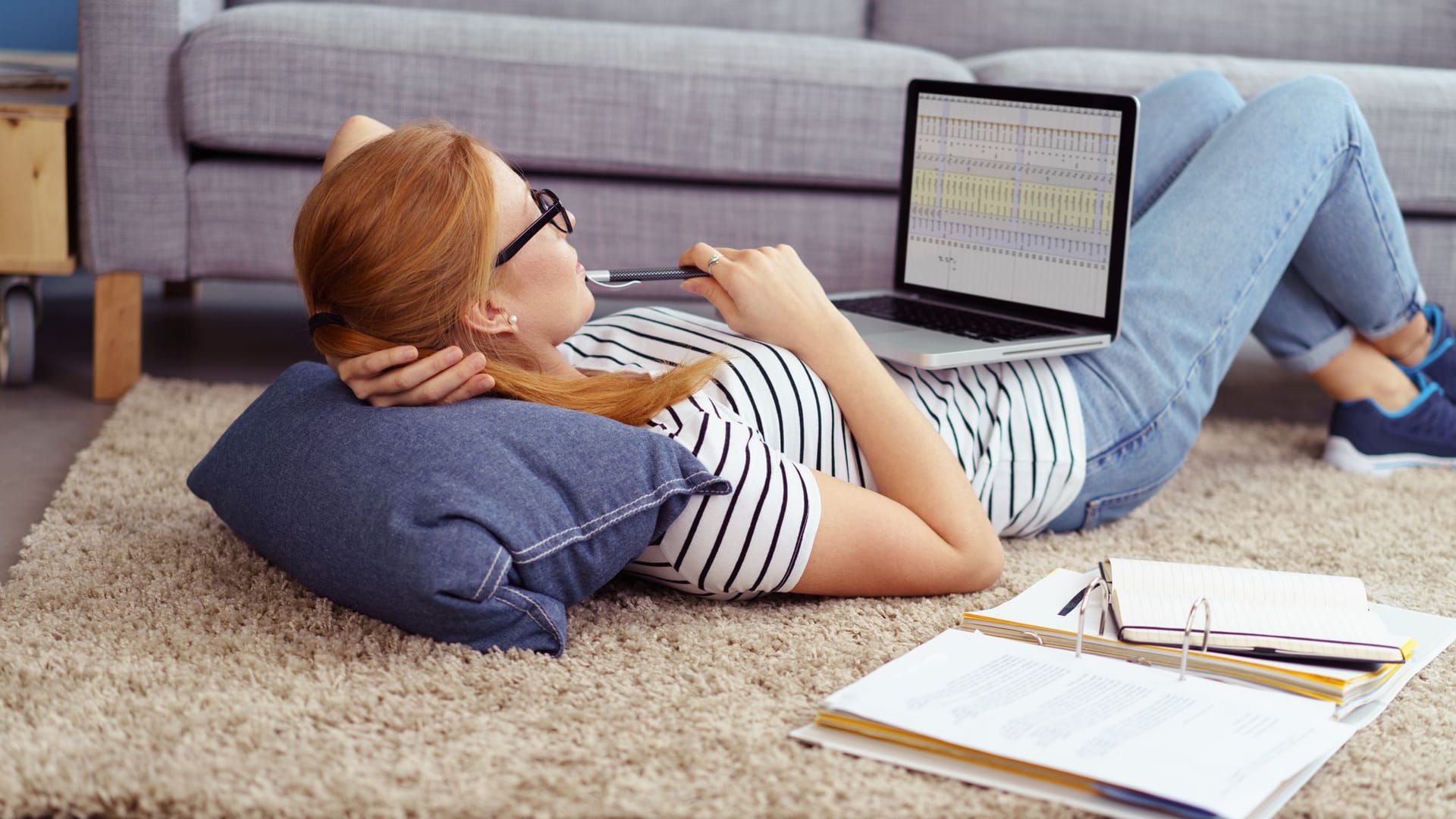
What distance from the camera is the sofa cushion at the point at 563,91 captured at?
1.96m

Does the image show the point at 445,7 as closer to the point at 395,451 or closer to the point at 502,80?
the point at 502,80

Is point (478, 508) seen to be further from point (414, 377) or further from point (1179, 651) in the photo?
point (1179, 651)

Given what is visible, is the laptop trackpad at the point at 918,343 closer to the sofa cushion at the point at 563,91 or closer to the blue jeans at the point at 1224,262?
the blue jeans at the point at 1224,262

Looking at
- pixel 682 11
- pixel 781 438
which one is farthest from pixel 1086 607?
pixel 682 11

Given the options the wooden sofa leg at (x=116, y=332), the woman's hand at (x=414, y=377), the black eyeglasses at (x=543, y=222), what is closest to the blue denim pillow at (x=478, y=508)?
the woman's hand at (x=414, y=377)

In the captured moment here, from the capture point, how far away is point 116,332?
2.04 meters

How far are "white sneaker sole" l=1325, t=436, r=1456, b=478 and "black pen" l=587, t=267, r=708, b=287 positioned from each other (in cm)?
105

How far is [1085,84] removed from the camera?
2156mm

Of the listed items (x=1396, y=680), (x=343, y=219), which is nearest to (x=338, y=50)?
(x=343, y=219)

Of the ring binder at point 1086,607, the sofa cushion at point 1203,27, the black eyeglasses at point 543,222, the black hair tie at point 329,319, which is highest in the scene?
the sofa cushion at point 1203,27

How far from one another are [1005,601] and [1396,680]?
1.05ft

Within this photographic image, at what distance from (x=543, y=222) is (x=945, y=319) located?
554 millimetres

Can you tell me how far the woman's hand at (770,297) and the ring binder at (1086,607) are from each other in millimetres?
311

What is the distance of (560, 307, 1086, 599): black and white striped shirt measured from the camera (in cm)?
107
